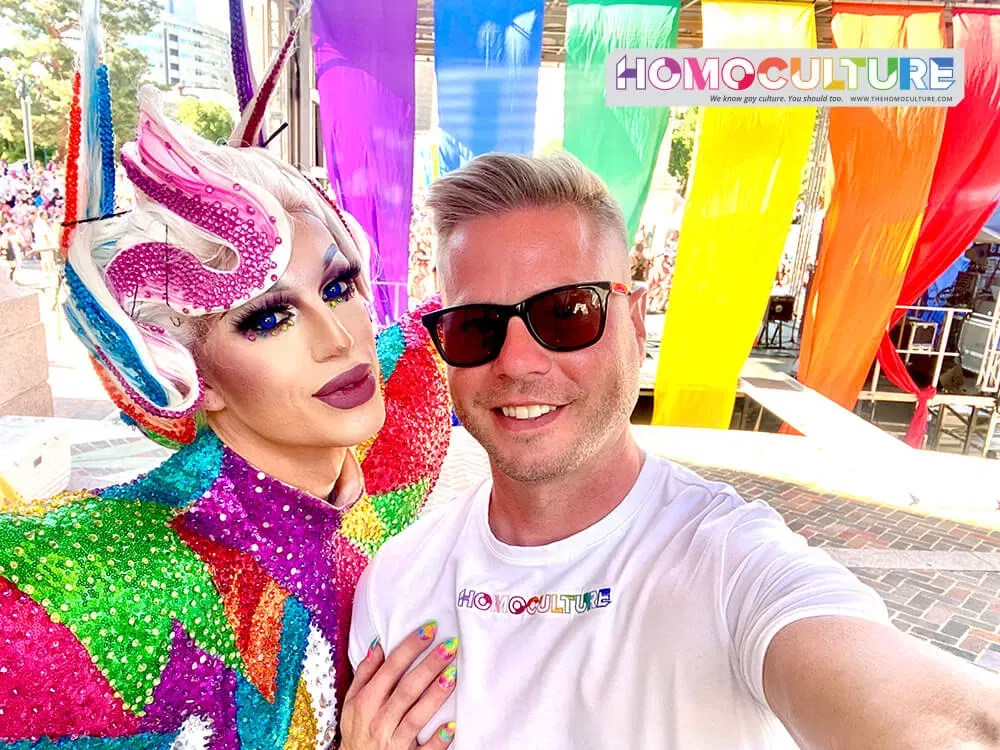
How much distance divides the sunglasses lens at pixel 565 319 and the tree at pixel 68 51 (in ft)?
2.74

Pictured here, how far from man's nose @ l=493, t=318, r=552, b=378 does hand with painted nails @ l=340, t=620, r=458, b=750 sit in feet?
1.65

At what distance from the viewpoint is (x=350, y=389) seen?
1.45m

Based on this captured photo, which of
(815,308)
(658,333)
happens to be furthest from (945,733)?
(658,333)

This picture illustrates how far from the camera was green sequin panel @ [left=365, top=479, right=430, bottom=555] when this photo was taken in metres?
1.87

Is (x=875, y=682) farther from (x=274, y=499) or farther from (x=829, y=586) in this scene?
(x=274, y=499)

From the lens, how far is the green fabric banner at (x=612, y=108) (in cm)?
586

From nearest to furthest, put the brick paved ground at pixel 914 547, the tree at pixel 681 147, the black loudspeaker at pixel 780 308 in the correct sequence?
the brick paved ground at pixel 914 547, the black loudspeaker at pixel 780 308, the tree at pixel 681 147

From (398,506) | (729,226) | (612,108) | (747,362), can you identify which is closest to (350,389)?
(398,506)

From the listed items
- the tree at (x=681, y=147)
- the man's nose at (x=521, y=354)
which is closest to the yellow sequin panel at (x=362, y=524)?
the man's nose at (x=521, y=354)

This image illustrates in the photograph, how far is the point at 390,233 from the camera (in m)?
5.89

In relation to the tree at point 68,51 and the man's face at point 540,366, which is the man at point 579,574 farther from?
the tree at point 68,51

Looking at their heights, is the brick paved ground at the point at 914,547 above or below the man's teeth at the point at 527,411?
below

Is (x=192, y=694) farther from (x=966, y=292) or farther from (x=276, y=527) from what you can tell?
(x=966, y=292)

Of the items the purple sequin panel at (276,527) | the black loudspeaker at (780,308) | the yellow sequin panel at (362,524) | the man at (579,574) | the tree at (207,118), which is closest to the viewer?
the man at (579,574)
